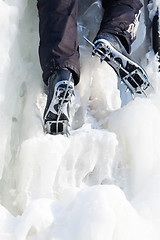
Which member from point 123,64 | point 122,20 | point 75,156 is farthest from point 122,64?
point 75,156

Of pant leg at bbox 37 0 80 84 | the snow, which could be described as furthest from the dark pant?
the snow

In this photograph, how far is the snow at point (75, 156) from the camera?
100cm

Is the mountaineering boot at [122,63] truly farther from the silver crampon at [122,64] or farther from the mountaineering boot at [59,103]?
the mountaineering boot at [59,103]

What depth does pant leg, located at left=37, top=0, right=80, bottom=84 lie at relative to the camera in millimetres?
1452

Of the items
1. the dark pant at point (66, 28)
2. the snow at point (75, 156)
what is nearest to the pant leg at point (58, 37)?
the dark pant at point (66, 28)

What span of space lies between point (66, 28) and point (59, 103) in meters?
0.31

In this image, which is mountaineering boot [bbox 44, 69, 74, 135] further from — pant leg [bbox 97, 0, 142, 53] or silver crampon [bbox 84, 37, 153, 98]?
pant leg [bbox 97, 0, 142, 53]

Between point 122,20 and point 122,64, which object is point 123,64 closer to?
point 122,64

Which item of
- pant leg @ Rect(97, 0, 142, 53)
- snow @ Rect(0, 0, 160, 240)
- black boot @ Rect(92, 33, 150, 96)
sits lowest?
snow @ Rect(0, 0, 160, 240)

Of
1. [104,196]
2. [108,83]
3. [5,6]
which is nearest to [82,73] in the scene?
[108,83]

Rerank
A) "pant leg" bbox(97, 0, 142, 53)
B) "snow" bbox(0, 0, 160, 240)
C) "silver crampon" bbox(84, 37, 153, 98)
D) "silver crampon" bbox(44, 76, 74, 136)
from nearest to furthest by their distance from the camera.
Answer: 1. "snow" bbox(0, 0, 160, 240)
2. "silver crampon" bbox(44, 76, 74, 136)
3. "silver crampon" bbox(84, 37, 153, 98)
4. "pant leg" bbox(97, 0, 142, 53)

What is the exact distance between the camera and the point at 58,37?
1.50 metres

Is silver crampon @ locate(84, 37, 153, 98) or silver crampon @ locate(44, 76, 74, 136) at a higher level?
silver crampon @ locate(84, 37, 153, 98)

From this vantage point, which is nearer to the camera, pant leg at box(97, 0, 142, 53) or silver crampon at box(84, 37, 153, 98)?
silver crampon at box(84, 37, 153, 98)
